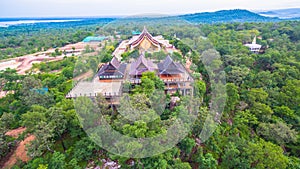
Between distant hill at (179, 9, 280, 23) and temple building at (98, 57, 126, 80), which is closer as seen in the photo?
temple building at (98, 57, 126, 80)

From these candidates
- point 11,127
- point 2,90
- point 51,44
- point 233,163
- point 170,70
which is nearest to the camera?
point 233,163

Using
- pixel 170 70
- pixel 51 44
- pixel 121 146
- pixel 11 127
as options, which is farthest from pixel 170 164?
pixel 51 44

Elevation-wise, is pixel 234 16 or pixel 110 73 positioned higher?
pixel 234 16

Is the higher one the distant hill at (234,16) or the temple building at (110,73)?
the distant hill at (234,16)

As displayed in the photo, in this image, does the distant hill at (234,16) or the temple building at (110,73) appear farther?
the distant hill at (234,16)

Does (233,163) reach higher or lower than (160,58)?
lower

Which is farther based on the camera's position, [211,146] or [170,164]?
[211,146]

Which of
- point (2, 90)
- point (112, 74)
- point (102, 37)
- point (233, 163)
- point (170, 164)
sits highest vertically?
point (102, 37)

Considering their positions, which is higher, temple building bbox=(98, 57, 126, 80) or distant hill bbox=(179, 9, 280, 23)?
distant hill bbox=(179, 9, 280, 23)

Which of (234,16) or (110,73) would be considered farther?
(234,16)

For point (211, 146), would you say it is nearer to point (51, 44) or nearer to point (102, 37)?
point (102, 37)

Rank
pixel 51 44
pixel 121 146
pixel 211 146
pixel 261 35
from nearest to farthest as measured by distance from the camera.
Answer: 1. pixel 121 146
2. pixel 211 146
3. pixel 261 35
4. pixel 51 44
